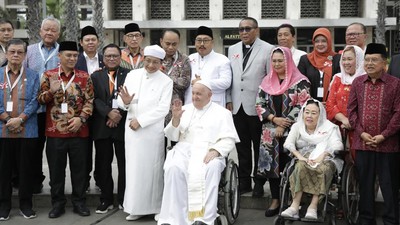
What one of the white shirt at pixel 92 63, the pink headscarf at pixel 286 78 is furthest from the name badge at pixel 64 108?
the pink headscarf at pixel 286 78

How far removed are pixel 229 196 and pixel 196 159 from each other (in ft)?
1.70

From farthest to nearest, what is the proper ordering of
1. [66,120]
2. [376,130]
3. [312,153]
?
[66,120]
[312,153]
[376,130]

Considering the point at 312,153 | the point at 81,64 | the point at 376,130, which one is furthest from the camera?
the point at 81,64

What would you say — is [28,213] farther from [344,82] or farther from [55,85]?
[344,82]

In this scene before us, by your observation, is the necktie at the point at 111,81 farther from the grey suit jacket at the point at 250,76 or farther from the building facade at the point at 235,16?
the building facade at the point at 235,16

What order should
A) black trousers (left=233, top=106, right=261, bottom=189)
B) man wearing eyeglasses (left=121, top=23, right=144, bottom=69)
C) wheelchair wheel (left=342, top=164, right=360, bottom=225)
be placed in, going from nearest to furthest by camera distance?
wheelchair wheel (left=342, top=164, right=360, bottom=225), black trousers (left=233, top=106, right=261, bottom=189), man wearing eyeglasses (left=121, top=23, right=144, bottom=69)

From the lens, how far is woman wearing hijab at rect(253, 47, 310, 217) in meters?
5.73

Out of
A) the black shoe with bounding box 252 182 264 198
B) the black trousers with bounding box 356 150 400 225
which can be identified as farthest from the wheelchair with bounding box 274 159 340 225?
the black shoe with bounding box 252 182 264 198

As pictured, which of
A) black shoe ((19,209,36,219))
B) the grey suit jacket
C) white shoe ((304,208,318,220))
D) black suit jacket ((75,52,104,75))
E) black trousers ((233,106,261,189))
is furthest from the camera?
black suit jacket ((75,52,104,75))

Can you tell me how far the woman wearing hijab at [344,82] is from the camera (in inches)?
219

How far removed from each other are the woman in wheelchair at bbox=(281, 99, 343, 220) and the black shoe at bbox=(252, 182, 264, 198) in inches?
34.2

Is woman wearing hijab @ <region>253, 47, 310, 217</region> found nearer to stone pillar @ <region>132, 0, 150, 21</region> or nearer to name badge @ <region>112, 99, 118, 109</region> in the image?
name badge @ <region>112, 99, 118, 109</region>

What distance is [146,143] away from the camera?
5.78 metres

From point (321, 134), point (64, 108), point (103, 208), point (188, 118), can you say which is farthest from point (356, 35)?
point (103, 208)
